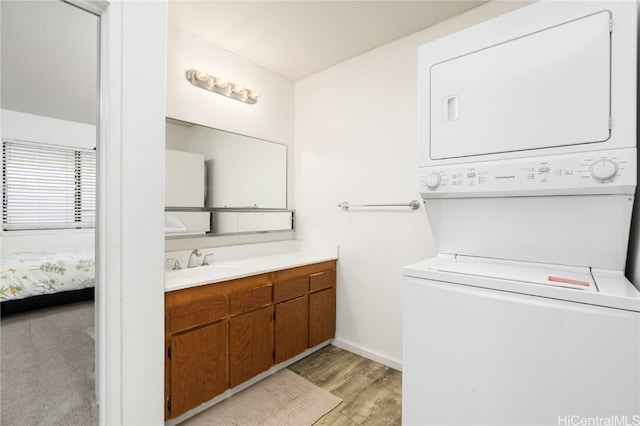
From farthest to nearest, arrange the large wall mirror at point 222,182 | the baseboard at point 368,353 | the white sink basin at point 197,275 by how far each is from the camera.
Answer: the baseboard at point 368,353 < the large wall mirror at point 222,182 < the white sink basin at point 197,275

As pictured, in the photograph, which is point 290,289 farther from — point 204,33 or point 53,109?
point 204,33

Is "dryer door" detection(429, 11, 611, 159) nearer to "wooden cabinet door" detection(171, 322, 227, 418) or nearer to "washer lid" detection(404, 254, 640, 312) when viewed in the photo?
"washer lid" detection(404, 254, 640, 312)

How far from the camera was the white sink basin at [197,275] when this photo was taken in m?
1.70

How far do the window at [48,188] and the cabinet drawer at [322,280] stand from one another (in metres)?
1.55

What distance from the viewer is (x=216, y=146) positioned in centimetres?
243

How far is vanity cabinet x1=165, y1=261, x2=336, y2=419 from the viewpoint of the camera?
5.36 ft

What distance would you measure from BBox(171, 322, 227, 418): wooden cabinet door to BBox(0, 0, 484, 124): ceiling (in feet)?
4.62

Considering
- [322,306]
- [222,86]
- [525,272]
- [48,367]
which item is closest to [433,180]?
[525,272]

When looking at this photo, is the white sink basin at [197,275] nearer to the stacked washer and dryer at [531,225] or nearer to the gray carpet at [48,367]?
the gray carpet at [48,367]

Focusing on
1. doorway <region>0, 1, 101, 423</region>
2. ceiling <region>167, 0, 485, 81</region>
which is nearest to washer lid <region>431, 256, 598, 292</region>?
ceiling <region>167, 0, 485, 81</region>

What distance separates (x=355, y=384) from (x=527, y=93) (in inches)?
79.3

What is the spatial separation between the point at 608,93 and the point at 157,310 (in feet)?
6.90

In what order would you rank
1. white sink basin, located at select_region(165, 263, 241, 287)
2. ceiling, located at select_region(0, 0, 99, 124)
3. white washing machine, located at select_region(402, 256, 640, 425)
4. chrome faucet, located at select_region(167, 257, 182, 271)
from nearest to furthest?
white washing machine, located at select_region(402, 256, 640, 425)
ceiling, located at select_region(0, 0, 99, 124)
white sink basin, located at select_region(165, 263, 241, 287)
chrome faucet, located at select_region(167, 257, 182, 271)

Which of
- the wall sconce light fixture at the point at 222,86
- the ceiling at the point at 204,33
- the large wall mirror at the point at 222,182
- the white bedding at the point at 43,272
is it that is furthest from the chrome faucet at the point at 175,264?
the wall sconce light fixture at the point at 222,86
